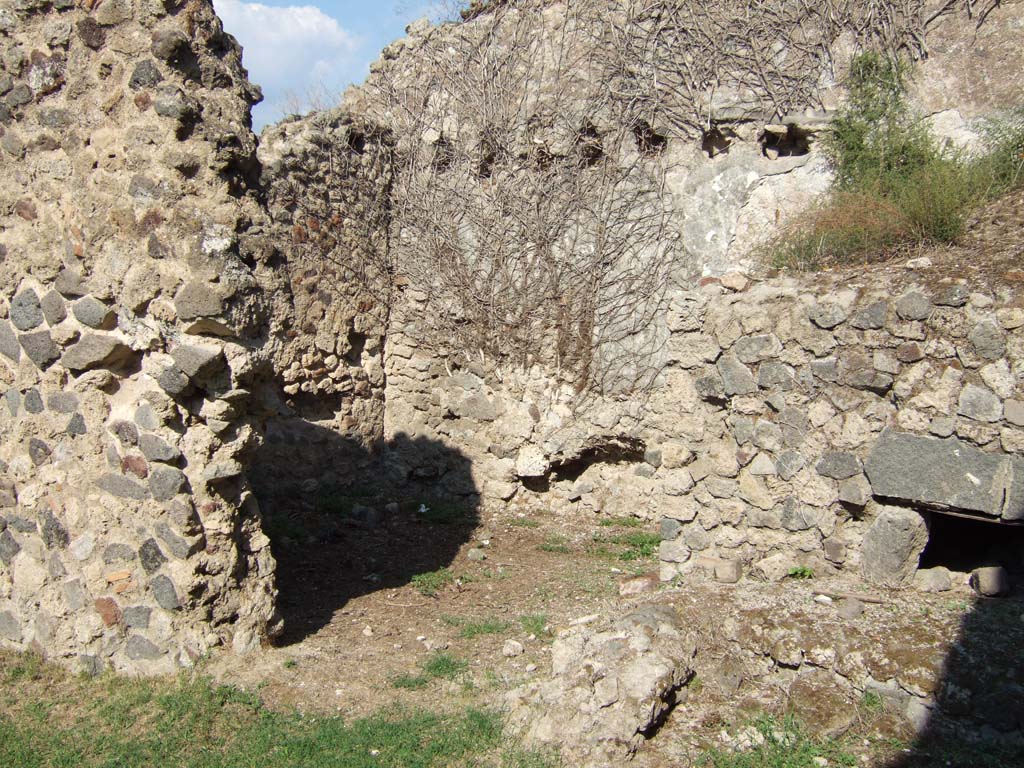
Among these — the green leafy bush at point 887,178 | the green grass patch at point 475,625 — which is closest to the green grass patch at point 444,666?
the green grass patch at point 475,625

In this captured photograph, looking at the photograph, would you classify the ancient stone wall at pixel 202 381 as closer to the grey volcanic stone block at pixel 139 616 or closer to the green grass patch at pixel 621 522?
the grey volcanic stone block at pixel 139 616

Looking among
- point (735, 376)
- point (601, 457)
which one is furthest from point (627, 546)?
point (735, 376)

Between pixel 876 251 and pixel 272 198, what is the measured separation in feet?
15.8

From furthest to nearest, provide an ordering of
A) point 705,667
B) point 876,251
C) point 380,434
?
1. point 380,434
2. point 876,251
3. point 705,667

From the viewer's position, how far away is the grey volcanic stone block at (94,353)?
13.4ft

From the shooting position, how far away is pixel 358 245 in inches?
314

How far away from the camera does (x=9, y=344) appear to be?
169 inches

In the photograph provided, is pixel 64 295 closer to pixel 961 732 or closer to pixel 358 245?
pixel 358 245

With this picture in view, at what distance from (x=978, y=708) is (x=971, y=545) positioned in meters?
1.63

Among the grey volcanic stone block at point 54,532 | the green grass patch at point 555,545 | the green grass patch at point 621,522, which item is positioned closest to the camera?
the grey volcanic stone block at point 54,532

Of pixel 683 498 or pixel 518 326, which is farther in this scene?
pixel 518 326

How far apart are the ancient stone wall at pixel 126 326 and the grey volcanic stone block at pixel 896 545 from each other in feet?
11.0

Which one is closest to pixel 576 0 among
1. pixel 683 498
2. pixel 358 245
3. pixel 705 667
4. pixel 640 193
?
pixel 640 193

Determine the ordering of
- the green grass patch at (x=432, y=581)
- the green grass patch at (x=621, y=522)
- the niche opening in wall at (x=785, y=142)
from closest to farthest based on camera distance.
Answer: the green grass patch at (x=432, y=581)
the green grass patch at (x=621, y=522)
the niche opening in wall at (x=785, y=142)
